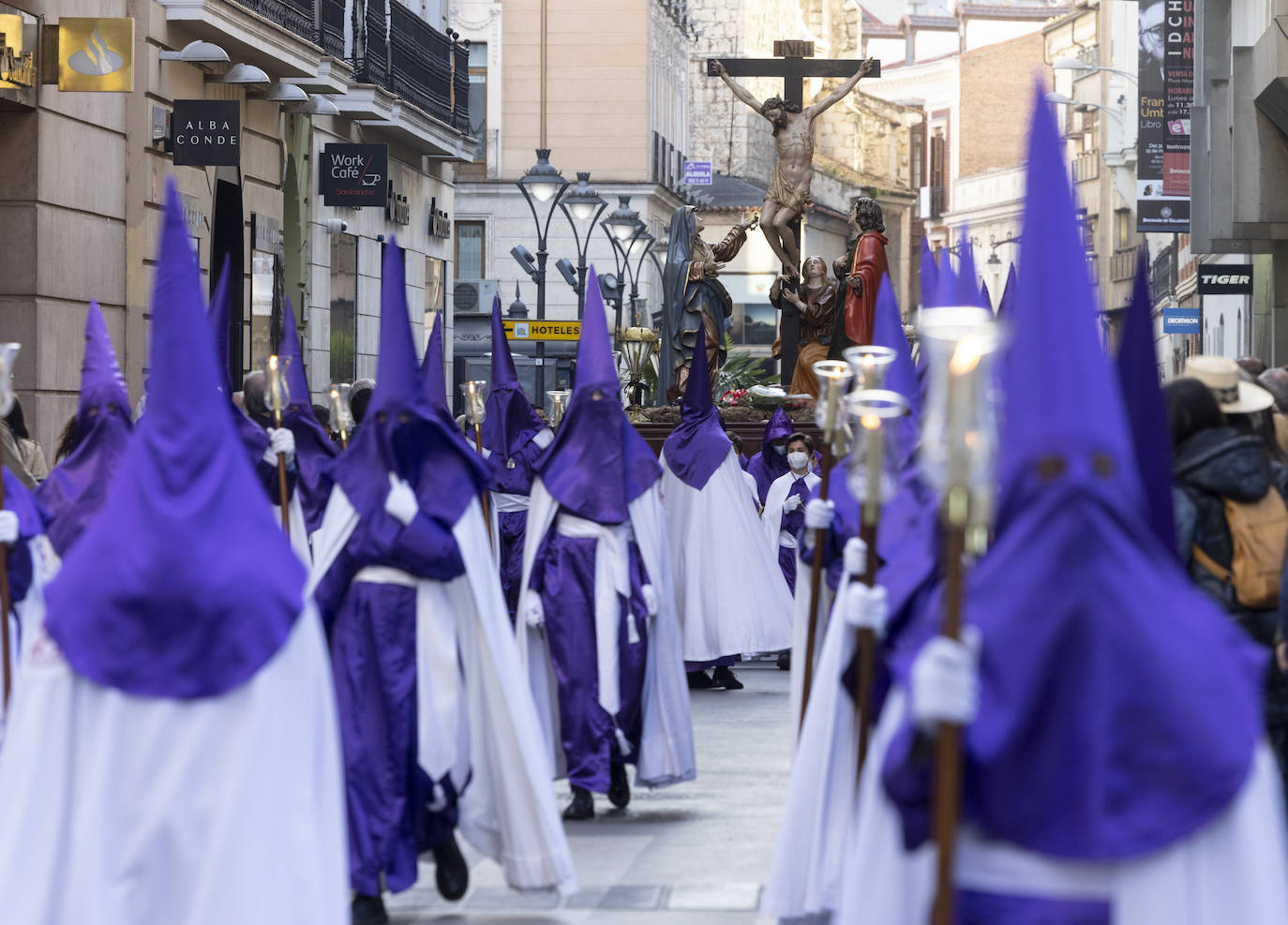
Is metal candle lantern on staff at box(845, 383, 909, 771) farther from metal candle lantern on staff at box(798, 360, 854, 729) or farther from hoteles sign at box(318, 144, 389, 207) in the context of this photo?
hoteles sign at box(318, 144, 389, 207)

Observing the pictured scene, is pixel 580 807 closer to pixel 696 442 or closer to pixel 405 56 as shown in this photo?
pixel 696 442

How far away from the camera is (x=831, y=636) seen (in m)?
6.38

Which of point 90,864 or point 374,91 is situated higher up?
point 374,91

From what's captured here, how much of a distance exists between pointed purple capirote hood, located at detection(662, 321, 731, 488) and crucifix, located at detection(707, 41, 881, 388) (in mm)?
6825

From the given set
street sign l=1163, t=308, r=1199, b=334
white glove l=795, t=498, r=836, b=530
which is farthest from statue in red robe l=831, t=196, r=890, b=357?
street sign l=1163, t=308, r=1199, b=334

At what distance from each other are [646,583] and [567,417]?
886mm

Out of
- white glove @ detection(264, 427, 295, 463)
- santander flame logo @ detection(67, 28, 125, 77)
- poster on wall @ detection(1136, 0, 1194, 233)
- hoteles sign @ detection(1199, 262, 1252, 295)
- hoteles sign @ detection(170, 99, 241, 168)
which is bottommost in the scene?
white glove @ detection(264, 427, 295, 463)

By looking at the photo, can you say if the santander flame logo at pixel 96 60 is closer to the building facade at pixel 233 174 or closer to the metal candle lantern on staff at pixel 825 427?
the building facade at pixel 233 174

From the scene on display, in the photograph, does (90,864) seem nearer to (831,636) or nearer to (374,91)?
(831,636)

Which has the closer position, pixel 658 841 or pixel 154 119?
pixel 658 841

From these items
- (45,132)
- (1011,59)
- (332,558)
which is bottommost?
(332,558)

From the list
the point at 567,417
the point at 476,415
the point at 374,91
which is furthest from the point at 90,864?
the point at 374,91

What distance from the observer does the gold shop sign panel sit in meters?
16.3

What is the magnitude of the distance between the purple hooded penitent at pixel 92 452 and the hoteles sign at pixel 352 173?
1598 centimetres
